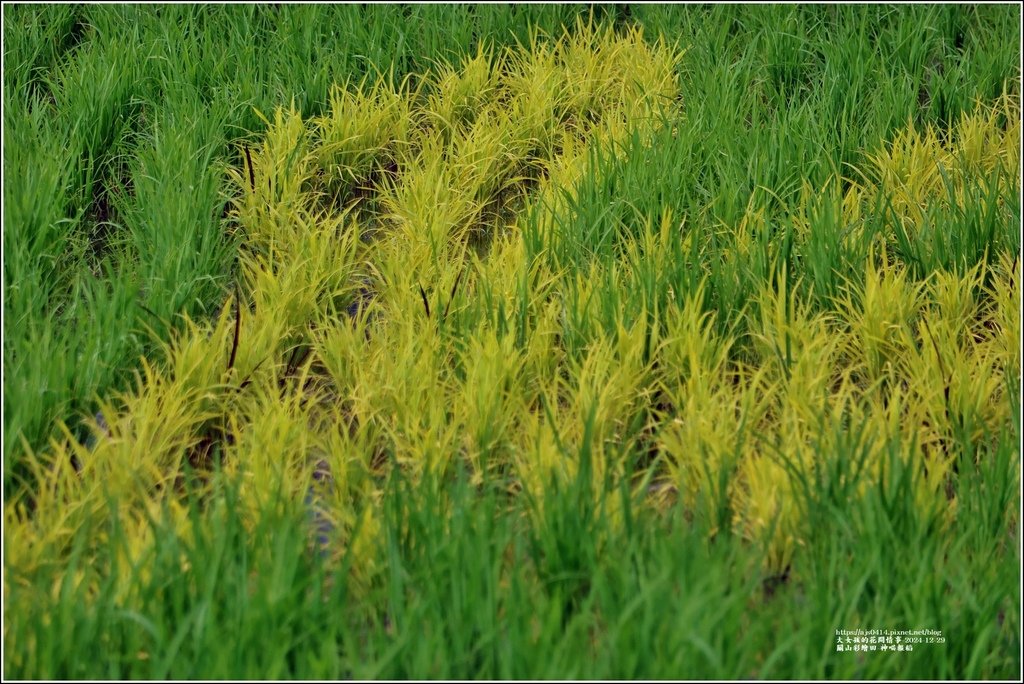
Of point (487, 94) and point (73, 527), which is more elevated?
point (487, 94)

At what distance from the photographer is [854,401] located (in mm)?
2363

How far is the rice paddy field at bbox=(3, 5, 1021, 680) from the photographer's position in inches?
70.1

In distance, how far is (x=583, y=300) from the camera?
100 inches

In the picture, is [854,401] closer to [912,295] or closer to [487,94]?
[912,295]

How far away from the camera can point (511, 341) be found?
7.96 ft

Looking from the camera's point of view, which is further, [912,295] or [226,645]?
[912,295]

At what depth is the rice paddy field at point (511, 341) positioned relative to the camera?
1779 mm

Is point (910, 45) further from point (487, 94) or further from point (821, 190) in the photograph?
point (487, 94)

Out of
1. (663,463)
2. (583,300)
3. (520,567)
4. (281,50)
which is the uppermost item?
(281,50)

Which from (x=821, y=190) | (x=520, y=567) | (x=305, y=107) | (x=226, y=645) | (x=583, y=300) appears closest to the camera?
(x=226, y=645)

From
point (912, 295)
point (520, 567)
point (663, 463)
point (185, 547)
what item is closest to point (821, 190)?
point (912, 295)

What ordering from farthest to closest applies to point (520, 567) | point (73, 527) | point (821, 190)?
point (821, 190) → point (73, 527) → point (520, 567)

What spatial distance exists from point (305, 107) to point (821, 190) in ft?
5.05

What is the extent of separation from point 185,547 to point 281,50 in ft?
6.86
